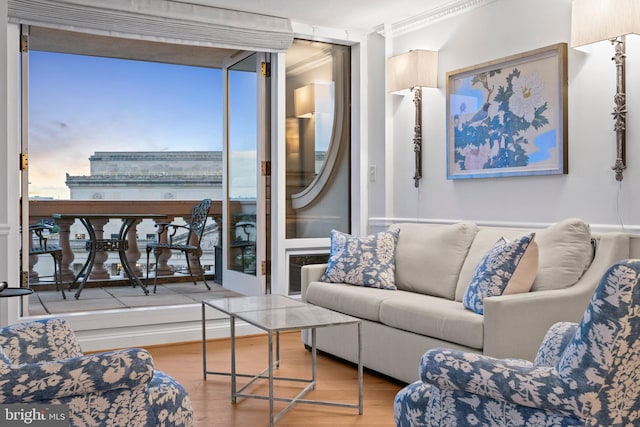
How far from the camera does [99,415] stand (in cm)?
180

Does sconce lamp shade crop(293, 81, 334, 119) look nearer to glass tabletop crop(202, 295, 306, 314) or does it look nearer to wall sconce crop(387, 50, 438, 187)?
wall sconce crop(387, 50, 438, 187)

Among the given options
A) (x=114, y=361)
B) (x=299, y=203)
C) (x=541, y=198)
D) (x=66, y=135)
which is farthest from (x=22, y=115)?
(x=66, y=135)

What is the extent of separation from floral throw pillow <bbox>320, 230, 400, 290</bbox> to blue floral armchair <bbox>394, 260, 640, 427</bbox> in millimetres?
2089

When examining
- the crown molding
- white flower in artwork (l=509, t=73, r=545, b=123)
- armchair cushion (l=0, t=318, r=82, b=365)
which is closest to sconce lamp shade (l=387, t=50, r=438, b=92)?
the crown molding

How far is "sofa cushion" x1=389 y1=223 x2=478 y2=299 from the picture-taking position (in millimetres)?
3891

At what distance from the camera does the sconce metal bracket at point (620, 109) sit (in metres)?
3.29

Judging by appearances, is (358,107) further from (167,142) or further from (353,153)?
(167,142)

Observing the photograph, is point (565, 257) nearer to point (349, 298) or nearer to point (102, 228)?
point (349, 298)

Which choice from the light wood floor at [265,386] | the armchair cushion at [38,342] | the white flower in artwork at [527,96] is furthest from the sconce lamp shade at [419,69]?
the armchair cushion at [38,342]

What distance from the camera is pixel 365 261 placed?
4160mm

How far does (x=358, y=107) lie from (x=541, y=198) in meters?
1.93

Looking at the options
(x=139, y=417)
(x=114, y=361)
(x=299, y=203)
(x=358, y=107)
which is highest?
(x=358, y=107)

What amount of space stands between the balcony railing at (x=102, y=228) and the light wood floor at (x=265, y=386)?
255 cm

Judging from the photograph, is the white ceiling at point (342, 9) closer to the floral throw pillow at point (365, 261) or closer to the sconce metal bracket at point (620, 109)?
the sconce metal bracket at point (620, 109)
